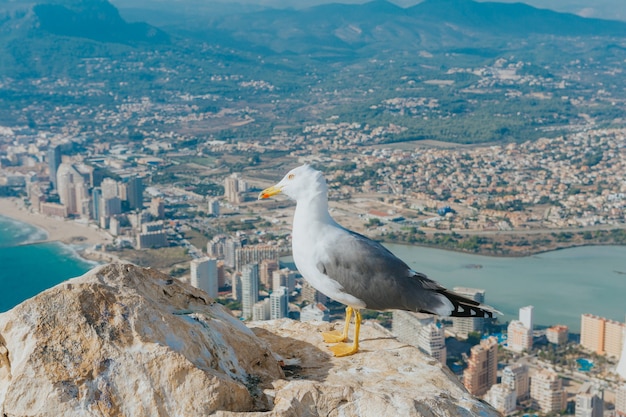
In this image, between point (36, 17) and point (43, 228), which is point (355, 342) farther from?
point (36, 17)

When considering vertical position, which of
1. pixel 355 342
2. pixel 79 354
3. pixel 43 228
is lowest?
pixel 43 228

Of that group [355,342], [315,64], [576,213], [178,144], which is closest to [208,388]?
[355,342]

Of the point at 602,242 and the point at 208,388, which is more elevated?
the point at 208,388

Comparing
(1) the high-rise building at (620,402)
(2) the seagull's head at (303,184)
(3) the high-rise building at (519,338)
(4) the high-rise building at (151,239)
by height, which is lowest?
(4) the high-rise building at (151,239)

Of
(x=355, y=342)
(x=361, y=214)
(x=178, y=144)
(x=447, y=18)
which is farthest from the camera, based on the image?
(x=447, y=18)

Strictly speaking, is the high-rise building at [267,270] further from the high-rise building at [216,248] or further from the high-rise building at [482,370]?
the high-rise building at [482,370]

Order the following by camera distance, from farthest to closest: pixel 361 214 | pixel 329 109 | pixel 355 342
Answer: pixel 329 109
pixel 361 214
pixel 355 342

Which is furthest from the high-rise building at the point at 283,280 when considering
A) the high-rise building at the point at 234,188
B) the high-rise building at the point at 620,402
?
the high-rise building at the point at 234,188
